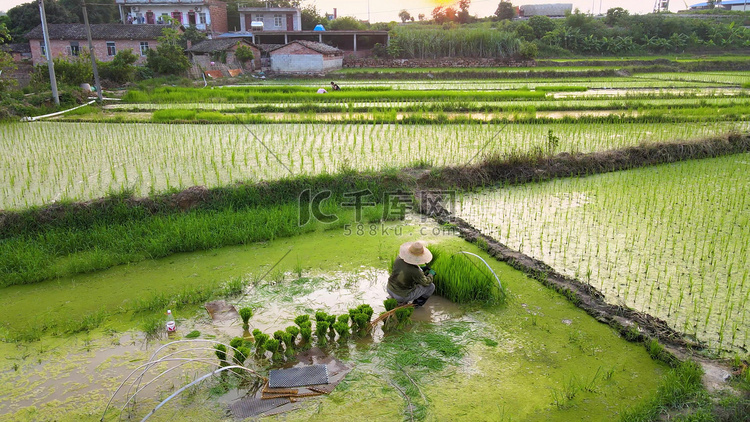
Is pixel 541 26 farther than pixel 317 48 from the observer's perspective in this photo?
Yes

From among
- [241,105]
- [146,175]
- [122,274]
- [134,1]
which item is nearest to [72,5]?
[134,1]

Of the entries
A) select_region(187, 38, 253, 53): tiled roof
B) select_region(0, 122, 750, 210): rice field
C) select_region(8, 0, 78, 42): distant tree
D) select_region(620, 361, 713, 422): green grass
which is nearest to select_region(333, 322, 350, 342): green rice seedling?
select_region(620, 361, 713, 422): green grass

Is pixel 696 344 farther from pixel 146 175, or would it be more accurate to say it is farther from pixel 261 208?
pixel 146 175

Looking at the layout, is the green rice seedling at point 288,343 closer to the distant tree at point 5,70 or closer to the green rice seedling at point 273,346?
the green rice seedling at point 273,346

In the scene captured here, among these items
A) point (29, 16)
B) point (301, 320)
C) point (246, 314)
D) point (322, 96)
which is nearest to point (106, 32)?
point (29, 16)

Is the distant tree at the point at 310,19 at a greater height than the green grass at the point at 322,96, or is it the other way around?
the distant tree at the point at 310,19

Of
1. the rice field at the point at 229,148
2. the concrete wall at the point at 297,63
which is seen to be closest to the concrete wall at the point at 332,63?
the concrete wall at the point at 297,63

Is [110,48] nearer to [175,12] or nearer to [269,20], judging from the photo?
[175,12]
